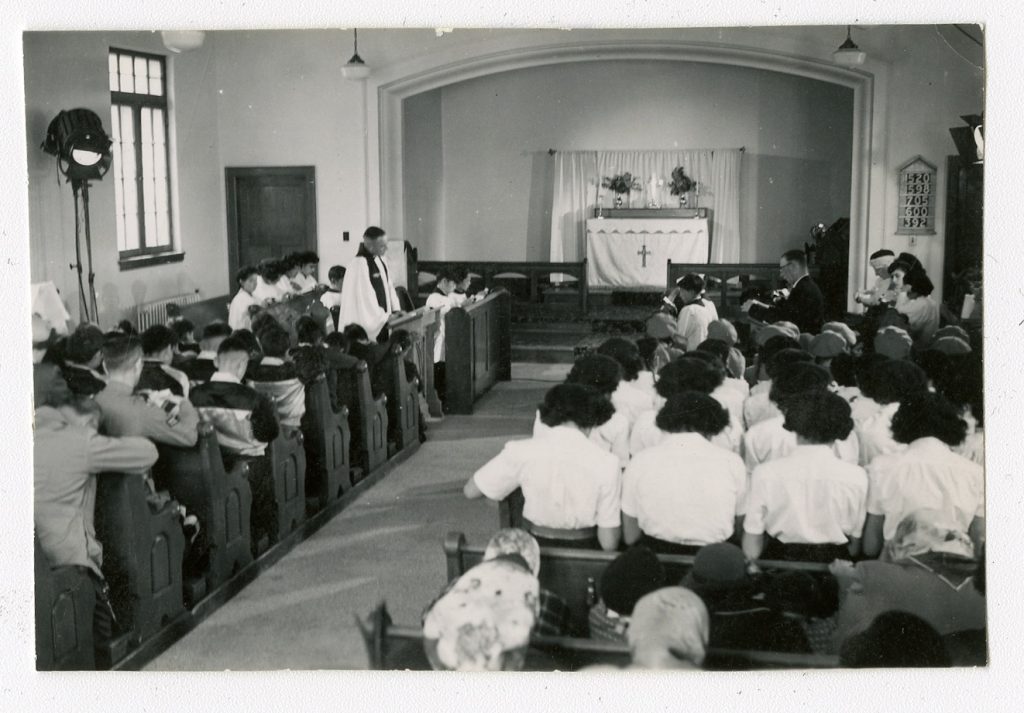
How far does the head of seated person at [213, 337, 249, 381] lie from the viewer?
219 inches

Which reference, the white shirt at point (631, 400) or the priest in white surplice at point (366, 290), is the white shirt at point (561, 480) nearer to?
the white shirt at point (631, 400)

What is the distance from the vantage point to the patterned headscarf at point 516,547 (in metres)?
3.71

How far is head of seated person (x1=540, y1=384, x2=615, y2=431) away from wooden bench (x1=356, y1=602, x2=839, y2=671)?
1.06 metres

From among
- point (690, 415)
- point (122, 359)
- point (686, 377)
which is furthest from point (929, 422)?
point (122, 359)

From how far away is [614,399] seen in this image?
19.4ft

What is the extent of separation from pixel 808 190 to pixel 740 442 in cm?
1107

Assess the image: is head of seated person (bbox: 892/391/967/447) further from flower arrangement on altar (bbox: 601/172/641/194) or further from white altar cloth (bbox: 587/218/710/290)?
flower arrangement on altar (bbox: 601/172/641/194)

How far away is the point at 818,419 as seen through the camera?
4.20 m

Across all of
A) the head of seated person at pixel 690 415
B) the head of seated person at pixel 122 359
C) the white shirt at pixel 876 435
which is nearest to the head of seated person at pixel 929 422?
the white shirt at pixel 876 435

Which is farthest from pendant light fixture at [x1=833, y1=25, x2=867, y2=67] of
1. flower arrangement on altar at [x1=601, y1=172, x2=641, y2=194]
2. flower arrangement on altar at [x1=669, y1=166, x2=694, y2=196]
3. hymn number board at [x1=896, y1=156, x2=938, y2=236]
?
flower arrangement on altar at [x1=601, y1=172, x2=641, y2=194]

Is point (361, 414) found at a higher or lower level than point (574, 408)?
lower

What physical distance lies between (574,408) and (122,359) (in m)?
2.00

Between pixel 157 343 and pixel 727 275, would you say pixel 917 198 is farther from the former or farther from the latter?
pixel 157 343

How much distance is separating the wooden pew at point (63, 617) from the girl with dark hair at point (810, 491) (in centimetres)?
252
